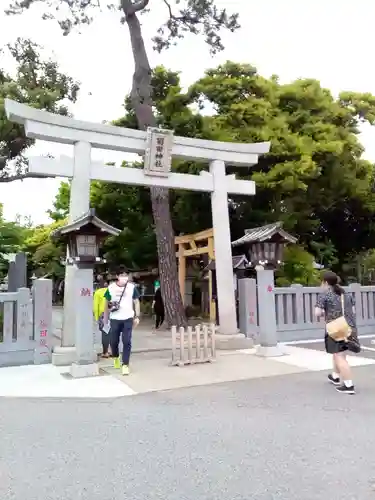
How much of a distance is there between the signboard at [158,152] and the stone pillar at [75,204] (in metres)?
1.42

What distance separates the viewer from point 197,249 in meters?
16.9

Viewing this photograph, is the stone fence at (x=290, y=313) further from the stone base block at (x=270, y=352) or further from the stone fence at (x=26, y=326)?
the stone fence at (x=26, y=326)

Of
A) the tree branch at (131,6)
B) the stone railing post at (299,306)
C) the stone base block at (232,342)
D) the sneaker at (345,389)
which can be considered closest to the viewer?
the sneaker at (345,389)

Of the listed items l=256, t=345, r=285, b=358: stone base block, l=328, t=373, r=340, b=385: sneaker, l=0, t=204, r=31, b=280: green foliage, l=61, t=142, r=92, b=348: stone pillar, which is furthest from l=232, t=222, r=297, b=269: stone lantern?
l=0, t=204, r=31, b=280: green foliage

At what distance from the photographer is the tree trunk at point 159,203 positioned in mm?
13500

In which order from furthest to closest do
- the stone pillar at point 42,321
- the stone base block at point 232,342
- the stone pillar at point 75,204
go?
the stone base block at point 232,342 → the stone pillar at point 75,204 → the stone pillar at point 42,321

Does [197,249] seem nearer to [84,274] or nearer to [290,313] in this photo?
[290,313]

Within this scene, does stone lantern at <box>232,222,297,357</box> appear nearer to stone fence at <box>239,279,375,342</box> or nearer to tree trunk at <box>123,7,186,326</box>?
stone fence at <box>239,279,375,342</box>

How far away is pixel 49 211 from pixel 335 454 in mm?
35975

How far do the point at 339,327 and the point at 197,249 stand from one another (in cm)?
1079

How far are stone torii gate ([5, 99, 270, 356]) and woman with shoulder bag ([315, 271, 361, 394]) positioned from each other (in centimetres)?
442

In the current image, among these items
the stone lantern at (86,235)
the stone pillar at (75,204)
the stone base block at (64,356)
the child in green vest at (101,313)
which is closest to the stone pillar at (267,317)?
the child in green vest at (101,313)

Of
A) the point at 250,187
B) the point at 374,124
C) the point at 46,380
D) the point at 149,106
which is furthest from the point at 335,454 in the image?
the point at 374,124

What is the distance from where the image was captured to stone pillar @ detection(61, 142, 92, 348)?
9188mm
